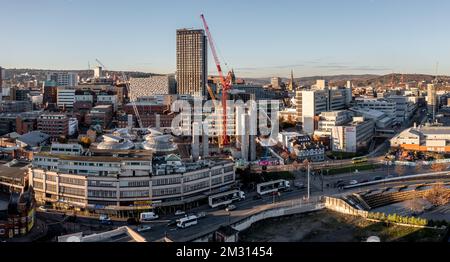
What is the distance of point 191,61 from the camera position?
2597 centimetres

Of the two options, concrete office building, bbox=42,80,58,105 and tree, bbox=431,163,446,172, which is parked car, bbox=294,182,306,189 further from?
concrete office building, bbox=42,80,58,105

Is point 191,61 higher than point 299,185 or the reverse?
higher

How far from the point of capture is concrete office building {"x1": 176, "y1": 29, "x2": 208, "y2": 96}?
25781 mm

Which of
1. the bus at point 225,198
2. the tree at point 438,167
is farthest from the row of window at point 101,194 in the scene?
the tree at point 438,167

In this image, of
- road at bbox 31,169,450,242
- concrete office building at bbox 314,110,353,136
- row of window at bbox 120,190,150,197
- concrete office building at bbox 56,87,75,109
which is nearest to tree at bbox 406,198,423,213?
road at bbox 31,169,450,242

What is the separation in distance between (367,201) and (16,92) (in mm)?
19833

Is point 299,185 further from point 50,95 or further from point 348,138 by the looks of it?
point 50,95

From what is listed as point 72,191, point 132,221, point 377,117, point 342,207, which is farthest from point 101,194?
point 377,117

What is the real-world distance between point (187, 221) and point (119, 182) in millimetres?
1376

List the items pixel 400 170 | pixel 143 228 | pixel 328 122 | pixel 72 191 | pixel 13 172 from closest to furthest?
pixel 143 228 → pixel 72 191 → pixel 13 172 → pixel 400 170 → pixel 328 122

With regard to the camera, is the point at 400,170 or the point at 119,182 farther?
the point at 400,170

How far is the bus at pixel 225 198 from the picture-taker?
22.3 ft

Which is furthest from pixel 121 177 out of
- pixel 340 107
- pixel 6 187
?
pixel 340 107

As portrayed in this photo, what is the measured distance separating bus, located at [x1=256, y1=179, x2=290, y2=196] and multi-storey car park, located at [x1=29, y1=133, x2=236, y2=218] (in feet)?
2.67
